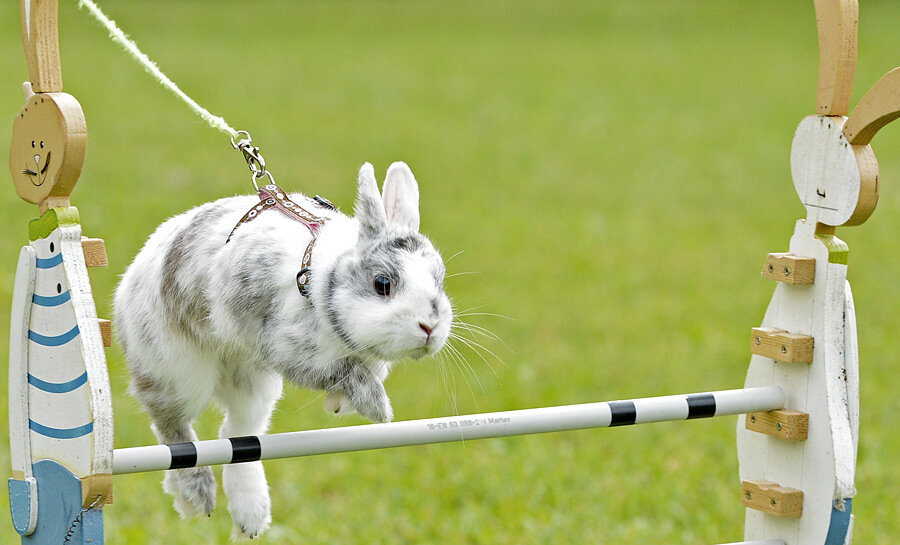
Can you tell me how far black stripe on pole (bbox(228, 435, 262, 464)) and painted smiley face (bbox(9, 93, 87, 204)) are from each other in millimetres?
537

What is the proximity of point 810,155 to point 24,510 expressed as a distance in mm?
1833

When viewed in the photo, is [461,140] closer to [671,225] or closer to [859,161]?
[671,225]

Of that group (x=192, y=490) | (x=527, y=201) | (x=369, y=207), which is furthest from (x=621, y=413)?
(x=527, y=201)

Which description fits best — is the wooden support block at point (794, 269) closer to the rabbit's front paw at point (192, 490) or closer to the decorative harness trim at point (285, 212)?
the decorative harness trim at point (285, 212)

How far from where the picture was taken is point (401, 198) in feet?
6.89

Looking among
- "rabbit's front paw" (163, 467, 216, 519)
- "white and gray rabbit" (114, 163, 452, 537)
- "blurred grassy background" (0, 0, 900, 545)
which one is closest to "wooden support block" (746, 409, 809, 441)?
"blurred grassy background" (0, 0, 900, 545)

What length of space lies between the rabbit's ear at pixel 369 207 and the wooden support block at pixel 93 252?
1.51ft

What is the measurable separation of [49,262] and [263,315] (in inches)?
15.2

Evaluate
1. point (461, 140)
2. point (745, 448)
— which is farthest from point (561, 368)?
point (461, 140)

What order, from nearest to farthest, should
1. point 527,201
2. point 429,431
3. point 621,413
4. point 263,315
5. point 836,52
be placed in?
1. point 263,315
2. point 429,431
3. point 621,413
4. point 836,52
5. point 527,201

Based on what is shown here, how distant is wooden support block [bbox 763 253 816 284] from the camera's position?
8.84 feet

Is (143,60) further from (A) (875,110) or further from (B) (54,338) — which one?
(A) (875,110)

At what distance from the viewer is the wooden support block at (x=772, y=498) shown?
8.99 feet

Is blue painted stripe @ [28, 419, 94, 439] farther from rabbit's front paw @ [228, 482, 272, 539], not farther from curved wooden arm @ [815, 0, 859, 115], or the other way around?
curved wooden arm @ [815, 0, 859, 115]
